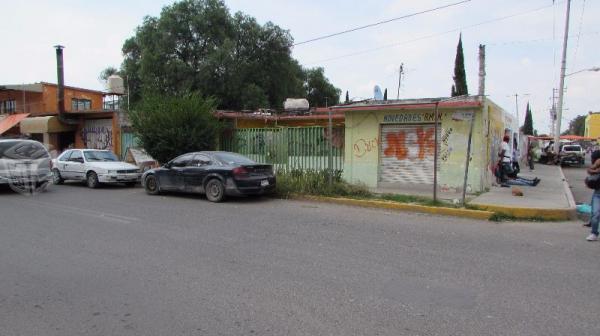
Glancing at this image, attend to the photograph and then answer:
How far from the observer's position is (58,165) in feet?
Answer: 58.8

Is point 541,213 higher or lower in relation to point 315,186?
lower

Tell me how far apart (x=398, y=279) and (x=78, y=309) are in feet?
11.6

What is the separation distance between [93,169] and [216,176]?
254 inches

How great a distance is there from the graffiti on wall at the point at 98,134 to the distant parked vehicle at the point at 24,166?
9.21 metres

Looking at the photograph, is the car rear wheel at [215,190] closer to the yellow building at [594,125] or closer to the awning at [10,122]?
the awning at [10,122]

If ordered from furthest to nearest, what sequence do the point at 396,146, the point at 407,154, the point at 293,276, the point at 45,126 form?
the point at 45,126 < the point at 396,146 < the point at 407,154 < the point at 293,276

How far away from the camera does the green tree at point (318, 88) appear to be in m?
55.9

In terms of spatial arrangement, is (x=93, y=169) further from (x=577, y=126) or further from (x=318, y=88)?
(x=577, y=126)

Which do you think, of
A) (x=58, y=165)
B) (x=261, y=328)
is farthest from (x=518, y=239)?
(x=58, y=165)

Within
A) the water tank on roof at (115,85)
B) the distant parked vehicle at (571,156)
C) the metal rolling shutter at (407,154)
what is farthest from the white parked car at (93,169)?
the distant parked vehicle at (571,156)

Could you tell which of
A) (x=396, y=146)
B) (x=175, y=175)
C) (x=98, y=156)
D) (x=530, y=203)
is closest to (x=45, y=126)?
(x=98, y=156)

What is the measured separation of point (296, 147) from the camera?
53.1ft

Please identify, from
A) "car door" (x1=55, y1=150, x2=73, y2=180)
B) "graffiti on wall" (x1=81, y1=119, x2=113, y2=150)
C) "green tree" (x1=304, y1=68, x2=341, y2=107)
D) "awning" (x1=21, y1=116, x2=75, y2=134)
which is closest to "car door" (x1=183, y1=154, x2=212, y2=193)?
"car door" (x1=55, y1=150, x2=73, y2=180)

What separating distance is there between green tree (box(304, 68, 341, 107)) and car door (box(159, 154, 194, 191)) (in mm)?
42614
